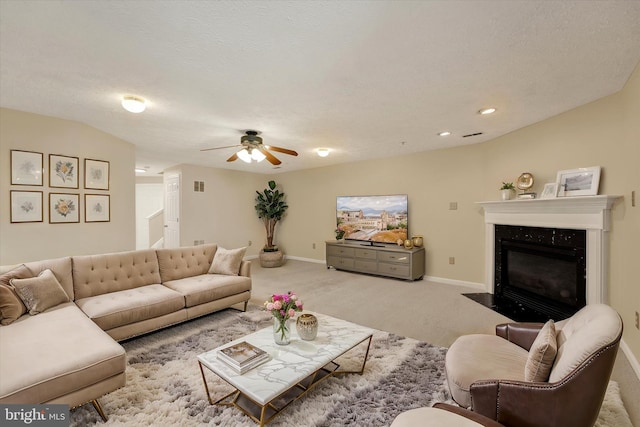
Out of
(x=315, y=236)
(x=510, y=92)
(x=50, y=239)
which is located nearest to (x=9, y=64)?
(x=50, y=239)

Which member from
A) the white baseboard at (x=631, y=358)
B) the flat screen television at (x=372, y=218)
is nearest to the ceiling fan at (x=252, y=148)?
the flat screen television at (x=372, y=218)

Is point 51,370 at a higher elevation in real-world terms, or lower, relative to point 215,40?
lower

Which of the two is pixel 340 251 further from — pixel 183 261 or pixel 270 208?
pixel 183 261

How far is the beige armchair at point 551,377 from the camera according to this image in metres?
1.18

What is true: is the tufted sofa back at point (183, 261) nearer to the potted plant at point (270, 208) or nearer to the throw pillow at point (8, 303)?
the throw pillow at point (8, 303)

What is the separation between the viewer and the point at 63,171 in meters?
3.68

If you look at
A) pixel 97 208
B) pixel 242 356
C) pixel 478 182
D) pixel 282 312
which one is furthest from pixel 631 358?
pixel 97 208

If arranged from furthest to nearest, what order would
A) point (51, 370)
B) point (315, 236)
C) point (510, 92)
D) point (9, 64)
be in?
point (315, 236) → point (510, 92) → point (9, 64) → point (51, 370)

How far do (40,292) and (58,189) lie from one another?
6.22ft

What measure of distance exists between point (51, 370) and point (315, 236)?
5.52 metres

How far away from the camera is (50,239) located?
3594 mm

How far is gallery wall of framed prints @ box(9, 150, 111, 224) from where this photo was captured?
10.9ft

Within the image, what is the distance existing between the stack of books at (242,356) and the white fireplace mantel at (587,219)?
3.32 meters

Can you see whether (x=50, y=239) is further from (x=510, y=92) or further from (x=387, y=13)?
(x=510, y=92)
